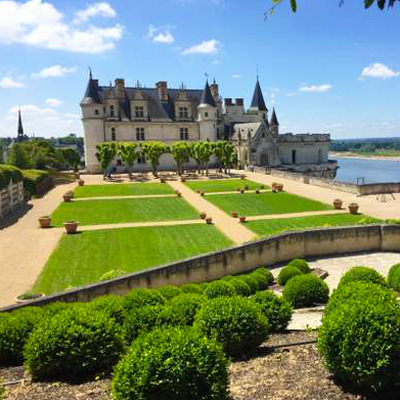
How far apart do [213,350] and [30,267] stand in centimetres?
1634

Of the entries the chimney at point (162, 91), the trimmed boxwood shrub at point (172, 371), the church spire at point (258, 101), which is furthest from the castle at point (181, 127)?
the trimmed boxwood shrub at point (172, 371)

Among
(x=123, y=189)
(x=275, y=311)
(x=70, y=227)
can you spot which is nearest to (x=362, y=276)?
(x=275, y=311)

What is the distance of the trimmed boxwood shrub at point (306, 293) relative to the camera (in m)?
13.5

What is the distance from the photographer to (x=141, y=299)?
33.2 feet

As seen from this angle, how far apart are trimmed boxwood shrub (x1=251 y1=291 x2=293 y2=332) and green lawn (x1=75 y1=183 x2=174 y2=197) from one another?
34.4 meters

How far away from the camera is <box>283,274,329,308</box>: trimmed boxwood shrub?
13.5 meters

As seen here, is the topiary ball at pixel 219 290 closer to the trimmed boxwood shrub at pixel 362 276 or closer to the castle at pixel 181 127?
the trimmed boxwood shrub at pixel 362 276

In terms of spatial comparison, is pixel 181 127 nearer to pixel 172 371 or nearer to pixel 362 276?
pixel 362 276

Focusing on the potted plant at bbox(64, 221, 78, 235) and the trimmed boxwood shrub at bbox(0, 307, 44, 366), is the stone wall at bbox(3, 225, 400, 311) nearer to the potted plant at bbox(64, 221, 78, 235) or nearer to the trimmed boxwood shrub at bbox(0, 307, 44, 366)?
the trimmed boxwood shrub at bbox(0, 307, 44, 366)

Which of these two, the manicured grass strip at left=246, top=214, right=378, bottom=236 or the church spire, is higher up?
the church spire

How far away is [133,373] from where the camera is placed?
551cm

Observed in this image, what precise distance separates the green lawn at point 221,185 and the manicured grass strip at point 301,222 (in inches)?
619

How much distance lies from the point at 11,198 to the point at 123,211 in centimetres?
903

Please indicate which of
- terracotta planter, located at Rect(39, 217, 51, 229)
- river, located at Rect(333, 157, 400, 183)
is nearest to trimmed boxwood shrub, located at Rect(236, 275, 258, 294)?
terracotta planter, located at Rect(39, 217, 51, 229)
